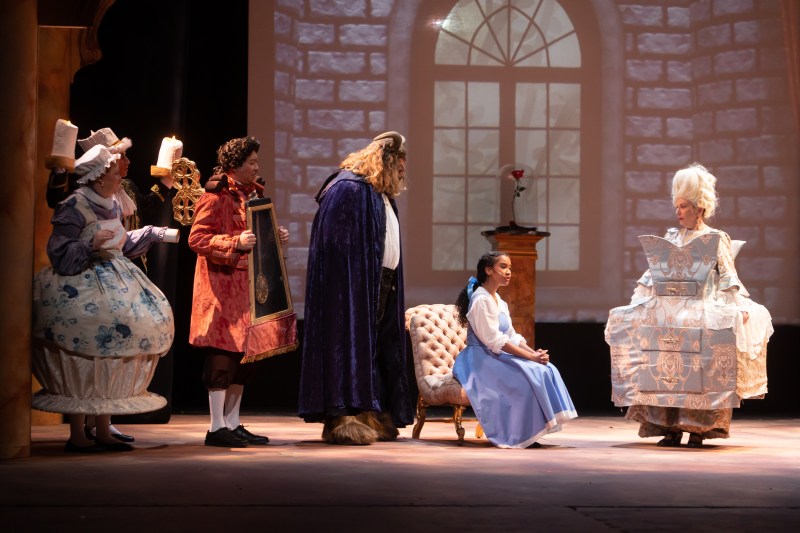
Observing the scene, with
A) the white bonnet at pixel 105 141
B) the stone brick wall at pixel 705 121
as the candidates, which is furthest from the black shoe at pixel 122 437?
the stone brick wall at pixel 705 121

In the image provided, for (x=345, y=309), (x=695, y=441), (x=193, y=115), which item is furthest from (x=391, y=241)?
(x=193, y=115)

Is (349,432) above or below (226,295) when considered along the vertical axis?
below

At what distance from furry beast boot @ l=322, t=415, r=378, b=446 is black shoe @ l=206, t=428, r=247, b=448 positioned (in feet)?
1.50

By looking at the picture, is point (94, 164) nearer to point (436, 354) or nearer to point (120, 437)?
point (120, 437)

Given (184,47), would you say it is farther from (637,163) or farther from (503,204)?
(637,163)

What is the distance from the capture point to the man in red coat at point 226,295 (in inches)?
213

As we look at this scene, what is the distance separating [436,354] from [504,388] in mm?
705

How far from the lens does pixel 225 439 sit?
17.9 ft

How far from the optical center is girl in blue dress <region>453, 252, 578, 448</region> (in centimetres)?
566

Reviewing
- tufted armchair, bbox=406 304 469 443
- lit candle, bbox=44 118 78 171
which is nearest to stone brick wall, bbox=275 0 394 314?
tufted armchair, bbox=406 304 469 443

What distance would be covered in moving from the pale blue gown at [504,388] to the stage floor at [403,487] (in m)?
0.14

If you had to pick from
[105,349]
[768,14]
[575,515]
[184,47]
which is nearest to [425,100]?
[184,47]

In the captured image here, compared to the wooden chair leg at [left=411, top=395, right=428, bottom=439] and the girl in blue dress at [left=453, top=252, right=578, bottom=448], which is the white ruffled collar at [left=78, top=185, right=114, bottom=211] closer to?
the girl in blue dress at [left=453, top=252, right=578, bottom=448]

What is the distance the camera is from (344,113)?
8.12 meters
